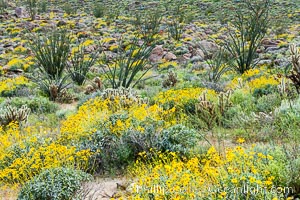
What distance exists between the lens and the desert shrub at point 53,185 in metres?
4.05

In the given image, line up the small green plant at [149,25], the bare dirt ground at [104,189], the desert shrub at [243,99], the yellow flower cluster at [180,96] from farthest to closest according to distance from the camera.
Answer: the small green plant at [149,25], the yellow flower cluster at [180,96], the desert shrub at [243,99], the bare dirt ground at [104,189]

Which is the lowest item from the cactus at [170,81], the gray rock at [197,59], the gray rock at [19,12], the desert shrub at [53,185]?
the gray rock at [197,59]

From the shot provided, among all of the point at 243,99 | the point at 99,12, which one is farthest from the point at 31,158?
the point at 99,12

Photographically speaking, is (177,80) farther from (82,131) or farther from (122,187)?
(122,187)

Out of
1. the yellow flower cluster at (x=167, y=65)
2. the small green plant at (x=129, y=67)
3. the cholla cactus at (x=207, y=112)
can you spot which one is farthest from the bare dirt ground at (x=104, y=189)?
the yellow flower cluster at (x=167, y=65)

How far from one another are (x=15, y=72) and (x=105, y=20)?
53.3 feet

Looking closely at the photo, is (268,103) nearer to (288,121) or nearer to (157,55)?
(288,121)

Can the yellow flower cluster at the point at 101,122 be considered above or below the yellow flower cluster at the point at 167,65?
above

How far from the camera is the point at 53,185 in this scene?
4.09 metres

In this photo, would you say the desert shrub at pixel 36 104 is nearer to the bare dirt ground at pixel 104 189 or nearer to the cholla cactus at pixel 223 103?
the cholla cactus at pixel 223 103

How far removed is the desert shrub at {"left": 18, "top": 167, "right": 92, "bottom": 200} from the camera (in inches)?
159

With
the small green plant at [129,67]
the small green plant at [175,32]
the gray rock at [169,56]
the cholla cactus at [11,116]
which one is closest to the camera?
the cholla cactus at [11,116]

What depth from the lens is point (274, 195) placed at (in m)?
3.05

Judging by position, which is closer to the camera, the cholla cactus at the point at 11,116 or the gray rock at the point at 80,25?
the cholla cactus at the point at 11,116
